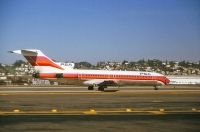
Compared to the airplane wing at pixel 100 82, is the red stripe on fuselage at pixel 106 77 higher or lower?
higher

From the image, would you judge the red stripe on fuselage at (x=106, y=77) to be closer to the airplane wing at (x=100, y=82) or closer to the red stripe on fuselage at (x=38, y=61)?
the airplane wing at (x=100, y=82)

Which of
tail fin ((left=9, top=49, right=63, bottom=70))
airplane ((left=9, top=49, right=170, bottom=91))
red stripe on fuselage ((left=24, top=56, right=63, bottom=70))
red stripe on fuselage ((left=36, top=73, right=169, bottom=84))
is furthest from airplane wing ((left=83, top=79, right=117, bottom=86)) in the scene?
red stripe on fuselage ((left=24, top=56, right=63, bottom=70))

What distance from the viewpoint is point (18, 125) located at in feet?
44.5

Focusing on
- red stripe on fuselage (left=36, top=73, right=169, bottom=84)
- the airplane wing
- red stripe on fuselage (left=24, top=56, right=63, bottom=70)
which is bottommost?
the airplane wing

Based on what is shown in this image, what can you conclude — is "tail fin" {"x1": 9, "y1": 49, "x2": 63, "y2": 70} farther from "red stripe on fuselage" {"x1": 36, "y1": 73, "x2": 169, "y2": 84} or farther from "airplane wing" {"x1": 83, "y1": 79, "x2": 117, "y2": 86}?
"airplane wing" {"x1": 83, "y1": 79, "x2": 117, "y2": 86}

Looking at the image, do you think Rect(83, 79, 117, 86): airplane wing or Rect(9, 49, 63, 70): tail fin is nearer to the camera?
Rect(9, 49, 63, 70): tail fin

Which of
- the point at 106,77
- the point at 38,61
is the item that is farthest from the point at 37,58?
the point at 106,77

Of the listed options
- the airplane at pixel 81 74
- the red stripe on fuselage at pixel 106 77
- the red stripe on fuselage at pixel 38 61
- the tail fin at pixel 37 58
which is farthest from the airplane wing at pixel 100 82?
the red stripe on fuselage at pixel 38 61

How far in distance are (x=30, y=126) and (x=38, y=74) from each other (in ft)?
127

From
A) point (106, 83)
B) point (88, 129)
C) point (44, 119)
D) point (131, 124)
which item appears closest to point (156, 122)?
point (131, 124)

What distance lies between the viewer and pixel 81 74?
53.2 metres

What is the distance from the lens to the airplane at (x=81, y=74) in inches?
2030

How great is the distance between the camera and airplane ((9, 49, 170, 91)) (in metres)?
51.6

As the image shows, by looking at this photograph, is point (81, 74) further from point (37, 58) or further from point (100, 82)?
point (37, 58)
